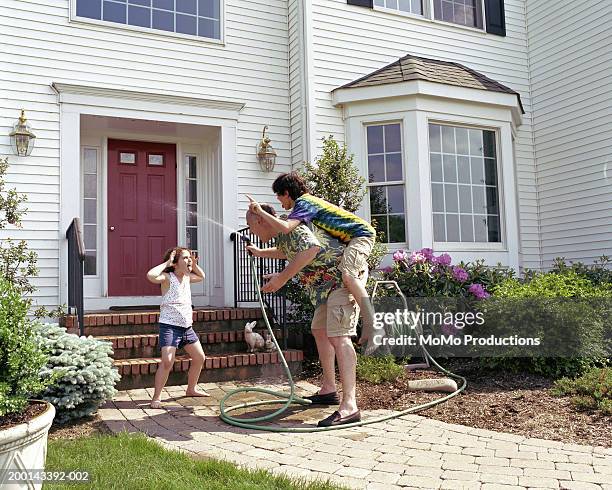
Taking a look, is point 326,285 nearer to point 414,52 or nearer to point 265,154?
point 265,154

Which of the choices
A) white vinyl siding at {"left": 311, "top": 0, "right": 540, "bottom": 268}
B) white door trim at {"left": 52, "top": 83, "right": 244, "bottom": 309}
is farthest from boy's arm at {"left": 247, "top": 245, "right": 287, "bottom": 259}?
white vinyl siding at {"left": 311, "top": 0, "right": 540, "bottom": 268}

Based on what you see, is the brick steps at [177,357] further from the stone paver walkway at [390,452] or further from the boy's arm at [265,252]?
the boy's arm at [265,252]

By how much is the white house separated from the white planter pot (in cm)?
410

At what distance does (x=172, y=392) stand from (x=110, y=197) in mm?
3173

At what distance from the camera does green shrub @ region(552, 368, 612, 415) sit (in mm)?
4012

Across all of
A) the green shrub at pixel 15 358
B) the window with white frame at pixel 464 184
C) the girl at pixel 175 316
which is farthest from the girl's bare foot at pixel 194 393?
the window with white frame at pixel 464 184

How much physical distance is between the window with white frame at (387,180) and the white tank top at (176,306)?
10.9ft

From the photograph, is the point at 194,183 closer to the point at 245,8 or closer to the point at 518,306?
the point at 245,8

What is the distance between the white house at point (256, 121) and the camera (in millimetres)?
6414

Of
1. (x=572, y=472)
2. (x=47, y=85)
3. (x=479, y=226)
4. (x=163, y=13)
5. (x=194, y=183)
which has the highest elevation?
(x=163, y=13)

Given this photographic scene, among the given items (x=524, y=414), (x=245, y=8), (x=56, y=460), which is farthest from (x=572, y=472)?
(x=245, y=8)

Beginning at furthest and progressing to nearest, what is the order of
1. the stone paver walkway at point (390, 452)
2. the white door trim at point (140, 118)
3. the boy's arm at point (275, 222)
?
the white door trim at point (140, 118), the boy's arm at point (275, 222), the stone paver walkway at point (390, 452)

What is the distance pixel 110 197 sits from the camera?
707cm

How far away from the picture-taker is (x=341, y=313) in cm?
382
